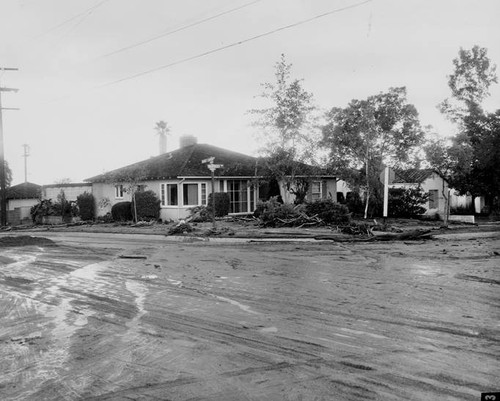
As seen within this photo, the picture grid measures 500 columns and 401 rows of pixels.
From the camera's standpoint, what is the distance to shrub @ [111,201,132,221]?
32.7 metres

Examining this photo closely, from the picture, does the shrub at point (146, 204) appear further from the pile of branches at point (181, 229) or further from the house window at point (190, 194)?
the pile of branches at point (181, 229)

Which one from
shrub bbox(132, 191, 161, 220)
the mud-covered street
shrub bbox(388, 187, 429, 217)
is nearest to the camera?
the mud-covered street

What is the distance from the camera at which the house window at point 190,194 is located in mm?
31797

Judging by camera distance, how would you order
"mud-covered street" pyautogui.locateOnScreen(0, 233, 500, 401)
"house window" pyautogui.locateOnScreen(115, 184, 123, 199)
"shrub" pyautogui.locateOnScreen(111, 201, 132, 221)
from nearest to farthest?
1. "mud-covered street" pyautogui.locateOnScreen(0, 233, 500, 401)
2. "shrub" pyautogui.locateOnScreen(111, 201, 132, 221)
3. "house window" pyautogui.locateOnScreen(115, 184, 123, 199)

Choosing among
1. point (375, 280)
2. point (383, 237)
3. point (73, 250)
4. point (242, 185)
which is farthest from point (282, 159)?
point (375, 280)

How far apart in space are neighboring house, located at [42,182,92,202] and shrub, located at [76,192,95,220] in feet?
9.57

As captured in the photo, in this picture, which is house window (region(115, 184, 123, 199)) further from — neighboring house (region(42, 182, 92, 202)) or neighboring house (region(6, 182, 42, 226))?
neighboring house (region(6, 182, 42, 226))

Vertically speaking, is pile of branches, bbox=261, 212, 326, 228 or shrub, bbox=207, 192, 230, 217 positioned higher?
shrub, bbox=207, 192, 230, 217

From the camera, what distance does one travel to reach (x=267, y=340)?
5.91 meters

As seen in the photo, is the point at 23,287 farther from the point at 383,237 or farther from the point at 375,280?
the point at 383,237

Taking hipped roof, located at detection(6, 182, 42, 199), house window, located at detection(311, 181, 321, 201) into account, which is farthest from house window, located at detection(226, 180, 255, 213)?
hipped roof, located at detection(6, 182, 42, 199)

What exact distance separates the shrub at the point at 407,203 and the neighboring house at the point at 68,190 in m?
24.4

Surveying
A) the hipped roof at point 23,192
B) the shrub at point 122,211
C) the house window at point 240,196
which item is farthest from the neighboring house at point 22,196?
the house window at point 240,196

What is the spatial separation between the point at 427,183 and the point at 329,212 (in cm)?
2058
